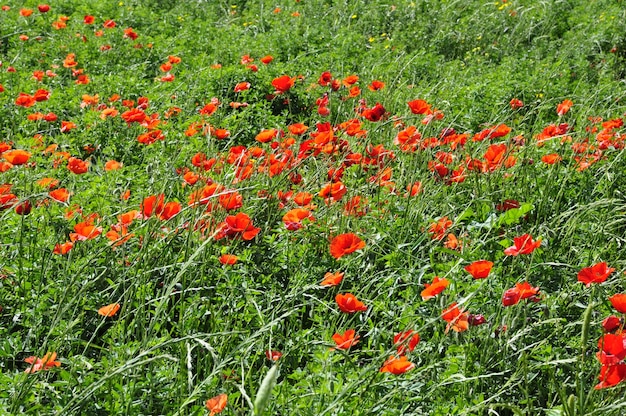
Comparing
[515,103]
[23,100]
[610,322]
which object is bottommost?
[515,103]

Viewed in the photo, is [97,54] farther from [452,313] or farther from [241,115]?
[452,313]

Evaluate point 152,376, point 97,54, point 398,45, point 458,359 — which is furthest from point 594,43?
point 152,376

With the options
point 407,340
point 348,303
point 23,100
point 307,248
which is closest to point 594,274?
point 407,340

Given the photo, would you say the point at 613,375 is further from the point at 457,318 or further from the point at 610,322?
the point at 457,318

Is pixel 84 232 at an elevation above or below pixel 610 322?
above

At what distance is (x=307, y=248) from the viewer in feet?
7.90

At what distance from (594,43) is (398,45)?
1.26m

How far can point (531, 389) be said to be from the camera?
2080 millimetres

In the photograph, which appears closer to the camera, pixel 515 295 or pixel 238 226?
pixel 515 295

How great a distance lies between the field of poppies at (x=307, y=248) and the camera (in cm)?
183

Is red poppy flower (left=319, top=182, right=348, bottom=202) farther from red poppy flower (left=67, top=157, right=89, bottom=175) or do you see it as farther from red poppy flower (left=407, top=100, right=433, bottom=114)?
red poppy flower (left=67, top=157, right=89, bottom=175)

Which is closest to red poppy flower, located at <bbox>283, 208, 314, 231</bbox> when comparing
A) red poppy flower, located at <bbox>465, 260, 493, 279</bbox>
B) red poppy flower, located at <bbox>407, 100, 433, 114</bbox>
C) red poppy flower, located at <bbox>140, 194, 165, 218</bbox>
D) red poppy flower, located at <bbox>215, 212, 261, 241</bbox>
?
red poppy flower, located at <bbox>215, 212, 261, 241</bbox>

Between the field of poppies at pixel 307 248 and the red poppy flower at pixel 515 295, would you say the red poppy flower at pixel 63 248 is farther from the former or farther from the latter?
the red poppy flower at pixel 515 295

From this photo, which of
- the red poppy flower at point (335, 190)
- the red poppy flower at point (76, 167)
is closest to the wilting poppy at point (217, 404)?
the red poppy flower at point (335, 190)
